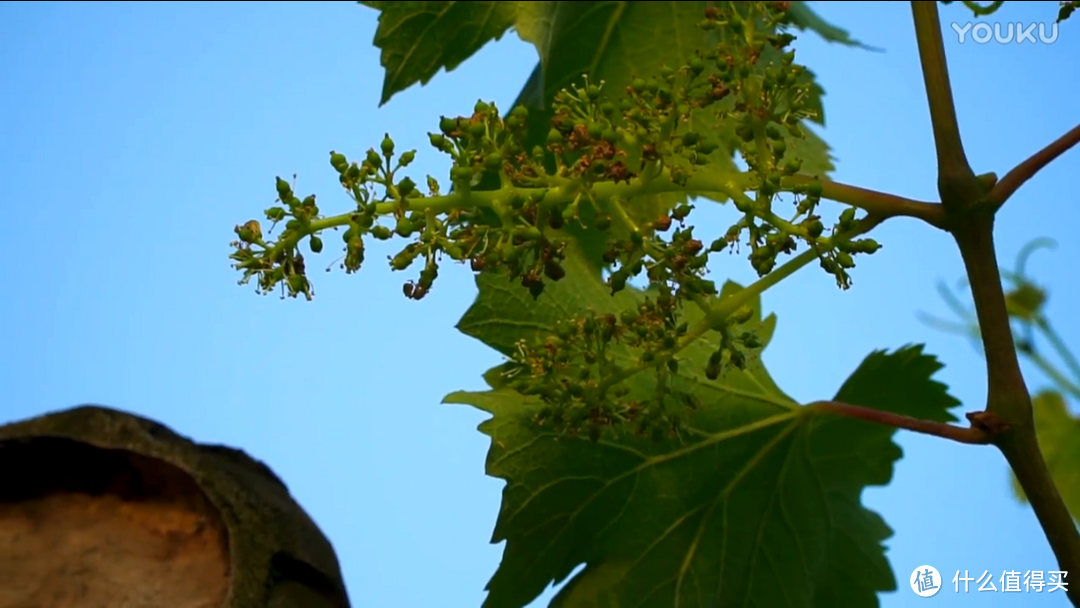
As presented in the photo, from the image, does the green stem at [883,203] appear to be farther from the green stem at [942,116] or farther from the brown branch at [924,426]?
the brown branch at [924,426]

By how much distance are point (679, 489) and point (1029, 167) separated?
1.72ft

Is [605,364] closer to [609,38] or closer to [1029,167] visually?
[1029,167]

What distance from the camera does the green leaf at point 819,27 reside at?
1815 mm

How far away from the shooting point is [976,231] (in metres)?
0.96

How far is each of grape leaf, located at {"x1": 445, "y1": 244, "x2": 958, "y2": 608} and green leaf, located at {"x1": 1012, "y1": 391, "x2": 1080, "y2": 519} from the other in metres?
0.78

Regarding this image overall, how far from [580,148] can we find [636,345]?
0.63 ft

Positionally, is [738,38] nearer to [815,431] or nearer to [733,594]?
[815,431]

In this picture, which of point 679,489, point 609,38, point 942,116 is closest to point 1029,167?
point 942,116

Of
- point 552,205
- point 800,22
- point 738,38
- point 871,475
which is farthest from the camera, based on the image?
point 800,22

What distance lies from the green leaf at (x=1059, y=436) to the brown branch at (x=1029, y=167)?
1.09 metres

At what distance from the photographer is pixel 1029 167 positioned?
3.16 ft

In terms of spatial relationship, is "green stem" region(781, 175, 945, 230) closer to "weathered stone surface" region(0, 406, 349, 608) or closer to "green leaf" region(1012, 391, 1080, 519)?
"weathered stone surface" region(0, 406, 349, 608)

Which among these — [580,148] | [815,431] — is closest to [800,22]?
[815,431]

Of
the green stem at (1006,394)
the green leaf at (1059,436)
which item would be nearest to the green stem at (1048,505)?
the green stem at (1006,394)
